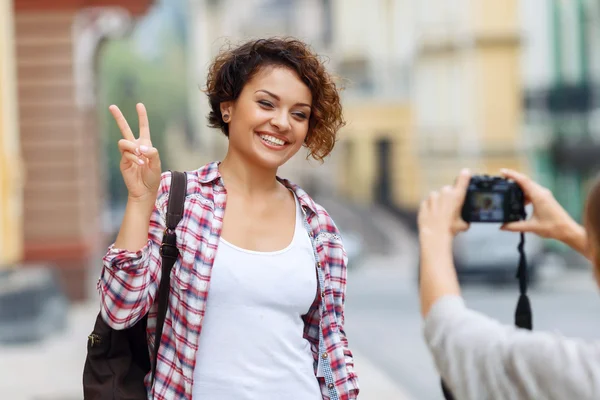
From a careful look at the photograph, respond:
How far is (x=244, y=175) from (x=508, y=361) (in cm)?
129

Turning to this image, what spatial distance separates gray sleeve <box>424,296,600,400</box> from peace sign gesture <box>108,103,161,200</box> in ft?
3.26

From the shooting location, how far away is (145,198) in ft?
8.35

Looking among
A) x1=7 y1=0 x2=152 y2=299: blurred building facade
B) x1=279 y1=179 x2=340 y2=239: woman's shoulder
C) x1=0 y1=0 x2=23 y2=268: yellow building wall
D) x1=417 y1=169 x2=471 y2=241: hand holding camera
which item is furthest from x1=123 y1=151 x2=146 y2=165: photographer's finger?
x1=7 y1=0 x2=152 y2=299: blurred building facade

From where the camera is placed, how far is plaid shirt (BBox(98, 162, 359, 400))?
2484mm

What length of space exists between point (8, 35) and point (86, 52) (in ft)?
15.4

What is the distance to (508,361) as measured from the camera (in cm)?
169

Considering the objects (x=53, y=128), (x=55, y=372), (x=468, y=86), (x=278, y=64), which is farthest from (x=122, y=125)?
(x=468, y=86)

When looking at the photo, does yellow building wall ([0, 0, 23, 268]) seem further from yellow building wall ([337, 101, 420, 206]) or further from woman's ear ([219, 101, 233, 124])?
yellow building wall ([337, 101, 420, 206])

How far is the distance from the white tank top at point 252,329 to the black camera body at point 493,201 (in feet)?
1.78

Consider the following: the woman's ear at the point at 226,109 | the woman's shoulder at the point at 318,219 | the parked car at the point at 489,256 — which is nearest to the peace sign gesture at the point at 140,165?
the woman's ear at the point at 226,109

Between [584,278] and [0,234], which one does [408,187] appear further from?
[0,234]

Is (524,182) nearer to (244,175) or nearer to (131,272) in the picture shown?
(244,175)

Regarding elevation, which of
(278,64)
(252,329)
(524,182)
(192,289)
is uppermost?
(278,64)

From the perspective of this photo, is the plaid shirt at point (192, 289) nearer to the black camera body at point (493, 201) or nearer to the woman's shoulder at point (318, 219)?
the woman's shoulder at point (318, 219)
